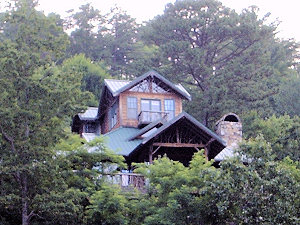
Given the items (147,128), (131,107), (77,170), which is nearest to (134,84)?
(131,107)

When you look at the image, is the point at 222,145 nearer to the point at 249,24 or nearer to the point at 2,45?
the point at 2,45

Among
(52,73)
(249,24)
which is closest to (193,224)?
(52,73)

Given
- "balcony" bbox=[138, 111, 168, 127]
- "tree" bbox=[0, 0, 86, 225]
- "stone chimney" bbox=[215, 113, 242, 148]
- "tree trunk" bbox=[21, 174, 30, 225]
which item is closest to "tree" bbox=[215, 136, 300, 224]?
"tree" bbox=[0, 0, 86, 225]

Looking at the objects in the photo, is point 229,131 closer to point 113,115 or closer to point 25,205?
point 113,115

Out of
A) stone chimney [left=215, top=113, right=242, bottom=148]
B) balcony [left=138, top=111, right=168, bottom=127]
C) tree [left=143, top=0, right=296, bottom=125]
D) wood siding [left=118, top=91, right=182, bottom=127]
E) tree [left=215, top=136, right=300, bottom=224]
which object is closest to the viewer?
tree [left=215, top=136, right=300, bottom=224]

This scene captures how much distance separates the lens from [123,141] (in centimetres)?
2922

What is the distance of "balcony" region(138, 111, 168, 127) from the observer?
31.5 m

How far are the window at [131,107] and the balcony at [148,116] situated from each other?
0.65 meters

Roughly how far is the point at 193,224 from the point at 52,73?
7.76m

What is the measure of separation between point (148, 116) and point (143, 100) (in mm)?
1574

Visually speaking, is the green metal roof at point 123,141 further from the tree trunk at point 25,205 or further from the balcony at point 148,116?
the tree trunk at point 25,205

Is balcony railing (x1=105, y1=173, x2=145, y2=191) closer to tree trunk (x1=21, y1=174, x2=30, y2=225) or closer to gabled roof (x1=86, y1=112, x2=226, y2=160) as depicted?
gabled roof (x1=86, y1=112, x2=226, y2=160)

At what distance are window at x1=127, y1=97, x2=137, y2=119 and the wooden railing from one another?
2.14ft

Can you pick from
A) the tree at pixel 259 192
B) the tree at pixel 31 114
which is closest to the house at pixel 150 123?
the tree at pixel 31 114
